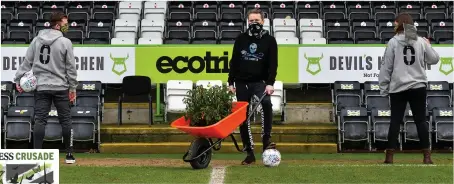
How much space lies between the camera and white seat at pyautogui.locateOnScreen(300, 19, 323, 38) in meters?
18.2

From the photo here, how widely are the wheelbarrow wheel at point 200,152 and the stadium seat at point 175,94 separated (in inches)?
187

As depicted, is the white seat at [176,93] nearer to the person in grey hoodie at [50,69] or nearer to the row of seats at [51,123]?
the row of seats at [51,123]

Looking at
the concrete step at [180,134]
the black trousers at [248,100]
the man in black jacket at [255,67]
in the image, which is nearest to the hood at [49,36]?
the man in black jacket at [255,67]

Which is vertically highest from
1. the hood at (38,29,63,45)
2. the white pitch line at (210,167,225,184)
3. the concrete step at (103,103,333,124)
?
the hood at (38,29,63,45)

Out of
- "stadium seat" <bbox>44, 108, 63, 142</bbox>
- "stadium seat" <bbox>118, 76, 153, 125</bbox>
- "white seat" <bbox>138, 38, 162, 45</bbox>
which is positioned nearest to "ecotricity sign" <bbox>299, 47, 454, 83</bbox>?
"stadium seat" <bbox>118, 76, 153, 125</bbox>

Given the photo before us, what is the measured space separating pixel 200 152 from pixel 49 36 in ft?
7.11

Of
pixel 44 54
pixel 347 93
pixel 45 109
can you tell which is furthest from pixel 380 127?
pixel 44 54

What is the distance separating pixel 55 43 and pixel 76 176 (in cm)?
186

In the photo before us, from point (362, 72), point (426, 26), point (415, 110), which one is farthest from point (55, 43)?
point (426, 26)

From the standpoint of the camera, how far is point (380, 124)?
43.5 feet

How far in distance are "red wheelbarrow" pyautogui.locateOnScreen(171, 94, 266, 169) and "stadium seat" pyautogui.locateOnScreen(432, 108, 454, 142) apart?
446cm

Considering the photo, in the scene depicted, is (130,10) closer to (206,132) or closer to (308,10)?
(308,10)

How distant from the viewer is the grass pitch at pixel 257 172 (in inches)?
325

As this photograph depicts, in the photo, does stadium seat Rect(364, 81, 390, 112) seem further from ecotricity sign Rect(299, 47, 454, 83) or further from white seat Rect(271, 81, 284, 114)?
white seat Rect(271, 81, 284, 114)
